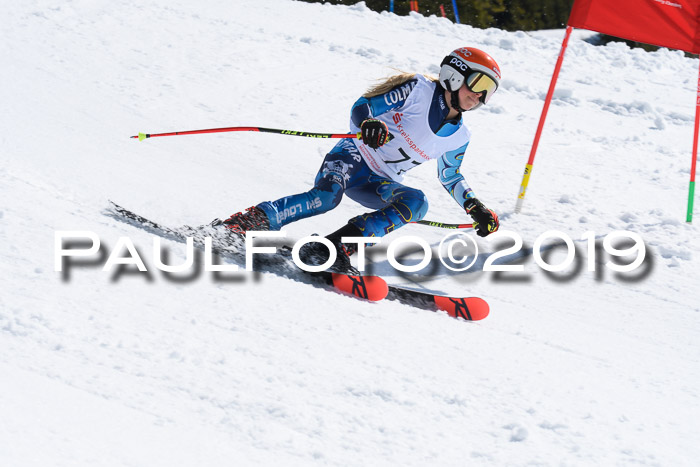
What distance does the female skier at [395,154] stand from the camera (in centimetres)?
375

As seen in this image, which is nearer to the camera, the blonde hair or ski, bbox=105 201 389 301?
ski, bbox=105 201 389 301

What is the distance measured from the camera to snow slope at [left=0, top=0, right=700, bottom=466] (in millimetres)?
2242

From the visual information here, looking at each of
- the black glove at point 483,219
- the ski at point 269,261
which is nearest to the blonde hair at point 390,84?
the black glove at point 483,219

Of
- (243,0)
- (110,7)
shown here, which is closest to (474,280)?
(110,7)

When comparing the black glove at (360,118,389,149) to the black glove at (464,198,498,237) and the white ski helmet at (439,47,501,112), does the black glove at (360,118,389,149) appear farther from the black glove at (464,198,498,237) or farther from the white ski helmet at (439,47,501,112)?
the black glove at (464,198,498,237)

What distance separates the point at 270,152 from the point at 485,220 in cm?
246

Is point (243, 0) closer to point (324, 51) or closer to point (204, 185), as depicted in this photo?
point (324, 51)

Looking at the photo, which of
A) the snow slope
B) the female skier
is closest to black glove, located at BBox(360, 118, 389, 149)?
the female skier

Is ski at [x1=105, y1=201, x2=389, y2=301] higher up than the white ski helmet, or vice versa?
the white ski helmet

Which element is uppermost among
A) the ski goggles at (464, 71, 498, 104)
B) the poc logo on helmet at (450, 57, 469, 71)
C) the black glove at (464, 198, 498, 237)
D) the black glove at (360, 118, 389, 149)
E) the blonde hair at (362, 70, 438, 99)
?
the poc logo on helmet at (450, 57, 469, 71)

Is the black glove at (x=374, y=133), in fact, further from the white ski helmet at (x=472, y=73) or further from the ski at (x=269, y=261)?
the ski at (x=269, y=261)
